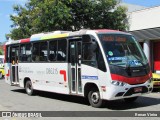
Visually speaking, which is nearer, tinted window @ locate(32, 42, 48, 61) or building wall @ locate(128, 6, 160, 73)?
tinted window @ locate(32, 42, 48, 61)

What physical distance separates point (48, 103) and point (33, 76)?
9.74 feet

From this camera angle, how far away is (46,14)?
Result: 21.4m

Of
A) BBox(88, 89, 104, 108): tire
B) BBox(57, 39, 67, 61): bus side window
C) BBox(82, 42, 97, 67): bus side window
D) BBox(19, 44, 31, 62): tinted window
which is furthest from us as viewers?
BBox(19, 44, 31, 62): tinted window

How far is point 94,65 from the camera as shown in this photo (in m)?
12.1

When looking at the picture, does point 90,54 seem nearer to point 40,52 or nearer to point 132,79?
point 132,79

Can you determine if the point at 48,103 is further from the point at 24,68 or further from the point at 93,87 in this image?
the point at 24,68

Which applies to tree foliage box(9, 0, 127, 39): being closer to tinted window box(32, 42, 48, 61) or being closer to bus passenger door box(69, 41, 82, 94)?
tinted window box(32, 42, 48, 61)

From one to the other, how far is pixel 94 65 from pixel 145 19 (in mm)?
12081

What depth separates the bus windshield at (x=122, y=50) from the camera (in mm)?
11672

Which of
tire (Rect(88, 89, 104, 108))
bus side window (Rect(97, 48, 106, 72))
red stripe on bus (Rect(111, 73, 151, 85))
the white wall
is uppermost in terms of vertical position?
the white wall

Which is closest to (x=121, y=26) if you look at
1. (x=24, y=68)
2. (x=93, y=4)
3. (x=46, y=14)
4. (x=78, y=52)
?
(x=93, y=4)

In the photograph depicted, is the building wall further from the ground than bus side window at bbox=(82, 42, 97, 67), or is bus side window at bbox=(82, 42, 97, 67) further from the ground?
the building wall

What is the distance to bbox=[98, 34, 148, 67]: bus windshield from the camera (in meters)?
11.7

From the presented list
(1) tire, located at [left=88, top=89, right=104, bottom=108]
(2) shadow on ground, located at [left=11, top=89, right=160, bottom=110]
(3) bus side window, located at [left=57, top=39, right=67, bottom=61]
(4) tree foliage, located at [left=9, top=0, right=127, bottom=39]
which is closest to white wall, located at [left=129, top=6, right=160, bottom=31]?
(4) tree foliage, located at [left=9, top=0, right=127, bottom=39]
